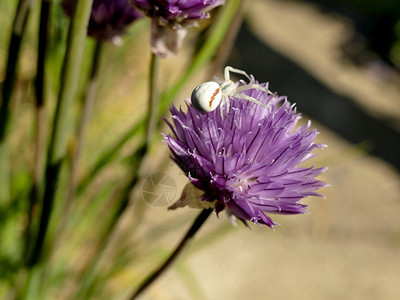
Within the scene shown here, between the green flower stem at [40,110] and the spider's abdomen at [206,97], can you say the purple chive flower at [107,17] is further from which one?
the spider's abdomen at [206,97]

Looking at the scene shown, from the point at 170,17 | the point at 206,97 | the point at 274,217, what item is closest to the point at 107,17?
the point at 170,17

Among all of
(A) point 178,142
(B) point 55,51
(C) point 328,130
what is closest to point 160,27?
(A) point 178,142

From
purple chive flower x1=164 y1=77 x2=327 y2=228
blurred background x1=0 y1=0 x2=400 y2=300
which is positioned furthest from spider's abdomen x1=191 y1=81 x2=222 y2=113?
blurred background x1=0 y1=0 x2=400 y2=300

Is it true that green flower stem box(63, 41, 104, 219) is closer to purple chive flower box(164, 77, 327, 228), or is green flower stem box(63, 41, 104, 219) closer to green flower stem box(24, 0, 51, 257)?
green flower stem box(24, 0, 51, 257)

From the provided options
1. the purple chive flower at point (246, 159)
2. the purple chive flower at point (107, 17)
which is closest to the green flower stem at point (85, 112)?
the purple chive flower at point (107, 17)

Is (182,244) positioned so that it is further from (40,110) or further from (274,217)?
(274,217)

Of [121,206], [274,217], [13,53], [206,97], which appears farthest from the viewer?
[274,217]
